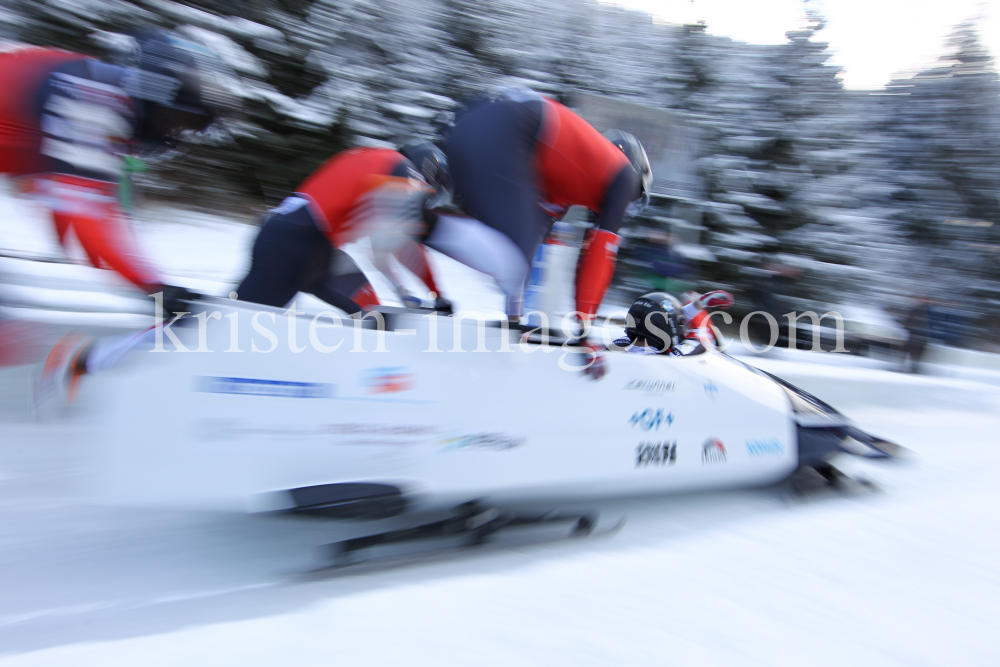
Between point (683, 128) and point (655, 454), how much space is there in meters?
4.83

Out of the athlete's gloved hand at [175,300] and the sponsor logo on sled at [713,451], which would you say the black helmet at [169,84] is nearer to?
the athlete's gloved hand at [175,300]

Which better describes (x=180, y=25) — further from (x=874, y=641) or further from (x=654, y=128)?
(x=874, y=641)

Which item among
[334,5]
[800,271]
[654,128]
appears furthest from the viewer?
[800,271]

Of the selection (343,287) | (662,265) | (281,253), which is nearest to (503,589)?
(281,253)

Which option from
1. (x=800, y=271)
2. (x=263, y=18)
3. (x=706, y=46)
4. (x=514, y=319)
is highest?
(x=706, y=46)

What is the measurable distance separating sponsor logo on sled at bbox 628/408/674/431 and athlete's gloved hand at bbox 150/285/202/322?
1.17 metres

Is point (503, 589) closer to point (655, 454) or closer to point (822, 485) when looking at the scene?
point (655, 454)

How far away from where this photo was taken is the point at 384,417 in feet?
4.51

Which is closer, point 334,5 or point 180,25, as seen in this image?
point 180,25

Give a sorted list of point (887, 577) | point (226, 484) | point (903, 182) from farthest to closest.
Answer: point (903, 182) < point (887, 577) < point (226, 484)

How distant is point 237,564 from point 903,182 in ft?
38.7

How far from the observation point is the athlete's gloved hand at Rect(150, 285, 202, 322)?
140cm

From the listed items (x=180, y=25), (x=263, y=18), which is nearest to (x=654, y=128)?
(x=263, y=18)

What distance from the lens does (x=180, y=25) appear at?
5215 mm
